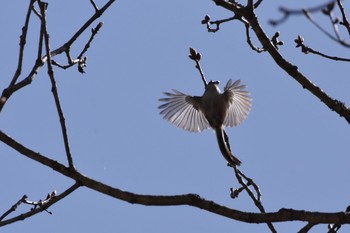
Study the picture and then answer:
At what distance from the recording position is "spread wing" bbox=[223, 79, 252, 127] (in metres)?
6.82

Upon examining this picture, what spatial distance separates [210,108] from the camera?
22.0 ft

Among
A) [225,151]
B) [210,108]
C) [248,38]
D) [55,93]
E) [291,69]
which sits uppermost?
[210,108]

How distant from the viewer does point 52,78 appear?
12.0ft

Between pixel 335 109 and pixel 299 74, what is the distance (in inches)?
14.7

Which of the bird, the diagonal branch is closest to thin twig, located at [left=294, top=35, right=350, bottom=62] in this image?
the diagonal branch

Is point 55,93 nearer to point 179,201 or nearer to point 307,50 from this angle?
point 179,201

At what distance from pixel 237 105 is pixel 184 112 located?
649 mm

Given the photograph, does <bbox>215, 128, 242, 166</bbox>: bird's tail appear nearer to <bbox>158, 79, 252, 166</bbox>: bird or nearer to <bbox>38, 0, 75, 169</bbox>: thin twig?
<bbox>158, 79, 252, 166</bbox>: bird

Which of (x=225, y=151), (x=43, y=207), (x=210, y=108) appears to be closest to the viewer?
(x=43, y=207)

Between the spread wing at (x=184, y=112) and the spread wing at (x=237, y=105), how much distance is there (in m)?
0.29

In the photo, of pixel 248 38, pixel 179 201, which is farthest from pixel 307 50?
pixel 179 201

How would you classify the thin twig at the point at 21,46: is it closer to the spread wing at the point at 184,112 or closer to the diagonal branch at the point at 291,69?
the diagonal branch at the point at 291,69

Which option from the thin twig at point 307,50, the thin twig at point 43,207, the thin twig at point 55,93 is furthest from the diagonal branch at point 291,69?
the thin twig at point 43,207

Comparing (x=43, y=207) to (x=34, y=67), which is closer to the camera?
(x=43, y=207)
